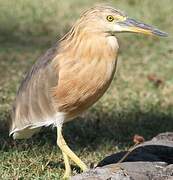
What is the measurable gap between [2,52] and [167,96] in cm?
271

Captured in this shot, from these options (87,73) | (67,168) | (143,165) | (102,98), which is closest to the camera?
(143,165)

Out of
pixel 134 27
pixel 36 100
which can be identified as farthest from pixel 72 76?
pixel 134 27

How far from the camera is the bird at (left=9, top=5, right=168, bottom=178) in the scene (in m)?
5.88

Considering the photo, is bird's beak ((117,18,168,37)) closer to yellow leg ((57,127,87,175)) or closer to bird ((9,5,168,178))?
bird ((9,5,168,178))

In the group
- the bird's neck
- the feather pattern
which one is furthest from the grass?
the bird's neck

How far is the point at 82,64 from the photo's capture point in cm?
589

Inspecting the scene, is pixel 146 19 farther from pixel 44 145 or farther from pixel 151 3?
pixel 44 145

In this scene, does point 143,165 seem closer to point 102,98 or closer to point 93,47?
point 93,47

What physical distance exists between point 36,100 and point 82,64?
2.06 ft

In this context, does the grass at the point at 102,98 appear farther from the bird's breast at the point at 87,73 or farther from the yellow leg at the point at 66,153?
the bird's breast at the point at 87,73

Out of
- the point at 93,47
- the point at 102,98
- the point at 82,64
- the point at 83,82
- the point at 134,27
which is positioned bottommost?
the point at 102,98

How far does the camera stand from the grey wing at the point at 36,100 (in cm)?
611

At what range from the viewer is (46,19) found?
1296 cm

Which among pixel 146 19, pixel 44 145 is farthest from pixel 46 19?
pixel 44 145
